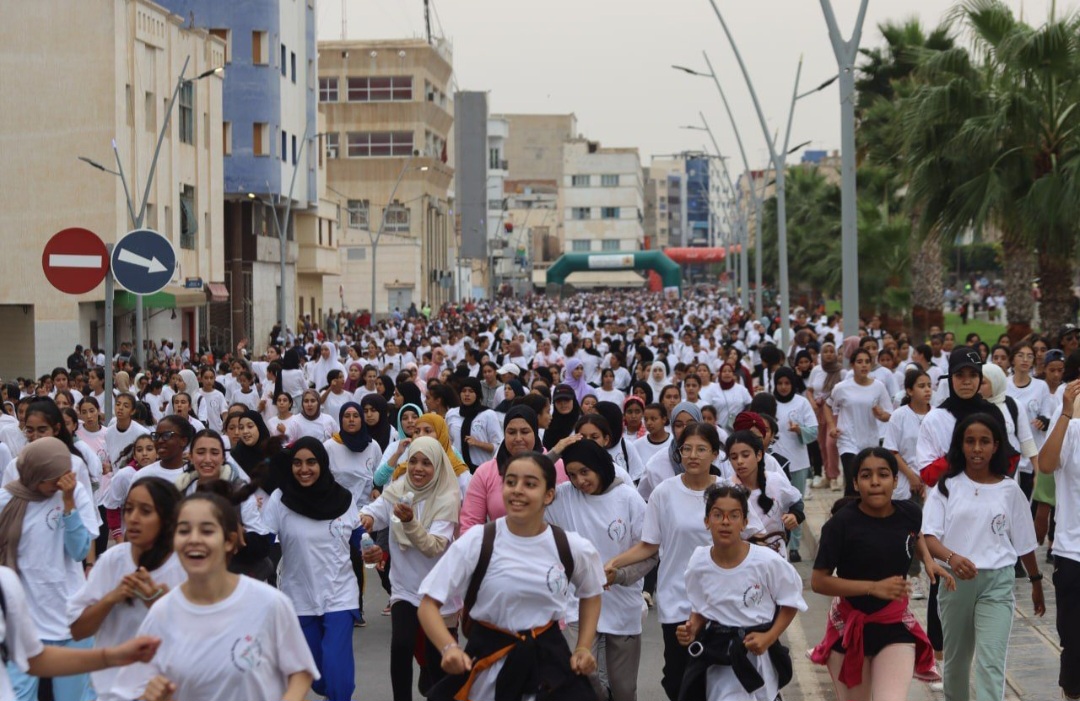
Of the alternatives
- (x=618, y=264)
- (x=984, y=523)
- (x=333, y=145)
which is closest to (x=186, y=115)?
(x=984, y=523)

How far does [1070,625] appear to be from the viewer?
8.15 m

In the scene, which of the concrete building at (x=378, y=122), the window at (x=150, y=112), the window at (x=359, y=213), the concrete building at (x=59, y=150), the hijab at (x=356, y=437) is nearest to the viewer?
the hijab at (x=356, y=437)

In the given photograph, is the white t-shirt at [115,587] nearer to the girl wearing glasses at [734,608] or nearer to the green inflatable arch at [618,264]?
the girl wearing glasses at [734,608]

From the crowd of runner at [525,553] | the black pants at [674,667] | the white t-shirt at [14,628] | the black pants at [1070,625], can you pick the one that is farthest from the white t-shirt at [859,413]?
the white t-shirt at [14,628]

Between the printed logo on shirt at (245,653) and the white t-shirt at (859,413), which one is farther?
the white t-shirt at (859,413)

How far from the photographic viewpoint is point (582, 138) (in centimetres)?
17238

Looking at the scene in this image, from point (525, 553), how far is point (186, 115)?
39425 millimetres

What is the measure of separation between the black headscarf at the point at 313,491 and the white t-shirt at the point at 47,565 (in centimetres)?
93

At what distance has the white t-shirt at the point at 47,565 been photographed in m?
7.61

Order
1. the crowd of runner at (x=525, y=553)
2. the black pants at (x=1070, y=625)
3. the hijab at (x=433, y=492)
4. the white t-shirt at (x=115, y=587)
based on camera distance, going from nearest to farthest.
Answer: the crowd of runner at (x=525, y=553) → the white t-shirt at (x=115, y=587) → the black pants at (x=1070, y=625) → the hijab at (x=433, y=492)

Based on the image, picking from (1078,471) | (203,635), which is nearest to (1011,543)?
(1078,471)

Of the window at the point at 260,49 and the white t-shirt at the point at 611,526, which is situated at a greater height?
the window at the point at 260,49

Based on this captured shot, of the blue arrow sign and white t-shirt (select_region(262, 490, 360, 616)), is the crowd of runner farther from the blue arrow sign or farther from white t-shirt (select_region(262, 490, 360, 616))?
the blue arrow sign

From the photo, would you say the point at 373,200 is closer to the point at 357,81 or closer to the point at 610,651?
the point at 357,81
